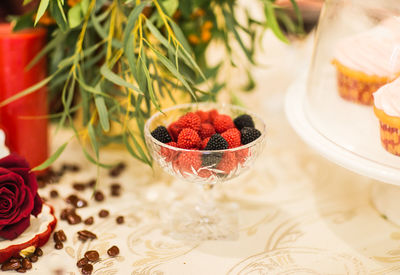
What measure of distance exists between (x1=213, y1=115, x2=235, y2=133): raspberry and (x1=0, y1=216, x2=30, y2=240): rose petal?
1.16ft

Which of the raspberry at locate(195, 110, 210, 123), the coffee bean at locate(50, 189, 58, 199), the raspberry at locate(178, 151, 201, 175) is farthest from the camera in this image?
the coffee bean at locate(50, 189, 58, 199)

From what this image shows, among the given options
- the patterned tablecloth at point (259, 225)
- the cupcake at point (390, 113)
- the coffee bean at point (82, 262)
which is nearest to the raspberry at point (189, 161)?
the patterned tablecloth at point (259, 225)

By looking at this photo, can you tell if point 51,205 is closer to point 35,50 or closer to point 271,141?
point 35,50

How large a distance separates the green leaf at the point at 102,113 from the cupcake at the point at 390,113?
0.47 metres

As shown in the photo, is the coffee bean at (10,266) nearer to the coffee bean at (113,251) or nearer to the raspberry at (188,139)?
the coffee bean at (113,251)

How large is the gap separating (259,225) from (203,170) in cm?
22

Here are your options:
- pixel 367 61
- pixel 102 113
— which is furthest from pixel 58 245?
pixel 367 61

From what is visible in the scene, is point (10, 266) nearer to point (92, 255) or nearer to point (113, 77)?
point (92, 255)

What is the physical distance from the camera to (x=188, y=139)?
0.69 m

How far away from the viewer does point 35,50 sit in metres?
0.91

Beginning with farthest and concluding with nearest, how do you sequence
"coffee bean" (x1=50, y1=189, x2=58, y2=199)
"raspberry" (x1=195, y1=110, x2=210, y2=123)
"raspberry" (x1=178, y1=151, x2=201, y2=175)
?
"coffee bean" (x1=50, y1=189, x2=58, y2=199) → "raspberry" (x1=195, y1=110, x2=210, y2=123) → "raspberry" (x1=178, y1=151, x2=201, y2=175)

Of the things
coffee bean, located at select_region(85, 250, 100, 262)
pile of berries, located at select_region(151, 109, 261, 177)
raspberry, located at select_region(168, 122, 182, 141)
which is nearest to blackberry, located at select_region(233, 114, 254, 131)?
pile of berries, located at select_region(151, 109, 261, 177)

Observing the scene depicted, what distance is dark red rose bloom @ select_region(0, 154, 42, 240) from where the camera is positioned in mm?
685

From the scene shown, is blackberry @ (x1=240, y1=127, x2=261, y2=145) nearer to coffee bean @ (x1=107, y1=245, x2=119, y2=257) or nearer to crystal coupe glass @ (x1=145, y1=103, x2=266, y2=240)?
crystal coupe glass @ (x1=145, y1=103, x2=266, y2=240)
